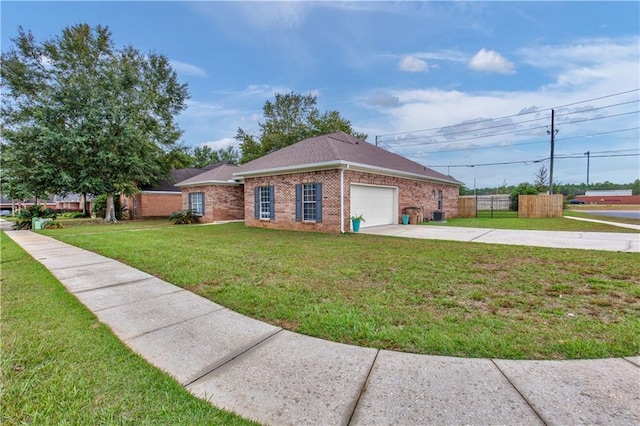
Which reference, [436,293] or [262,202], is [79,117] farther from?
[436,293]

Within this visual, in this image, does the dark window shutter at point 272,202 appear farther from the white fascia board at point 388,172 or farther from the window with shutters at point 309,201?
the white fascia board at point 388,172

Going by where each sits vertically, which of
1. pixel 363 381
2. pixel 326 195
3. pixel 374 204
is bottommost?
pixel 363 381

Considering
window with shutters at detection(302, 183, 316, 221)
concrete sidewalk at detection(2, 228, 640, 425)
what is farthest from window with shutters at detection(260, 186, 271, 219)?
concrete sidewalk at detection(2, 228, 640, 425)

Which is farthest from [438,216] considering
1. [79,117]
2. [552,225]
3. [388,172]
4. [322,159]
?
[79,117]

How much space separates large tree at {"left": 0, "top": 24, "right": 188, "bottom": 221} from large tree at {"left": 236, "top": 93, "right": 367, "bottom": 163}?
872 cm

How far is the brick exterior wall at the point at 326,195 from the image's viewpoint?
11.9 meters

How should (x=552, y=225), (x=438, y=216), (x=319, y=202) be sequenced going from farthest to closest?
(x=438, y=216) → (x=552, y=225) → (x=319, y=202)

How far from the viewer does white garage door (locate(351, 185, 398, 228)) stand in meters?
12.8

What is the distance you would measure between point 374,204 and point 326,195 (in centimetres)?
312

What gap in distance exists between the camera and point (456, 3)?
1073 cm

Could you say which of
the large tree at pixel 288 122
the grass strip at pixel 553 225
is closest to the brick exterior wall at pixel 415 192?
the grass strip at pixel 553 225

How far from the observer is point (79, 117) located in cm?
1847

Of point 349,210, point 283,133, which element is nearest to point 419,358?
point 349,210

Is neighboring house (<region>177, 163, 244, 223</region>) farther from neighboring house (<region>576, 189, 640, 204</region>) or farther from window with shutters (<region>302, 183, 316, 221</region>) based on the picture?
neighboring house (<region>576, 189, 640, 204</region>)
